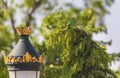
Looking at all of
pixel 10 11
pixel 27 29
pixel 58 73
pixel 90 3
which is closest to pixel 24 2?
pixel 10 11

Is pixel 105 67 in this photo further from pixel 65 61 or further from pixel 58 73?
→ pixel 58 73

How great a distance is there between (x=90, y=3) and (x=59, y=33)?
23517mm

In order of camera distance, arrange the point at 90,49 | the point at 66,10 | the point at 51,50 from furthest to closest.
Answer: the point at 66,10, the point at 51,50, the point at 90,49

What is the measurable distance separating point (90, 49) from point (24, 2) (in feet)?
78.2

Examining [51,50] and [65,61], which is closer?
[65,61]

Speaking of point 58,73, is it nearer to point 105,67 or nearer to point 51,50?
point 51,50

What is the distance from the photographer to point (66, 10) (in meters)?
34.4

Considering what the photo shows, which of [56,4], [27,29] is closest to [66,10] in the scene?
[56,4]

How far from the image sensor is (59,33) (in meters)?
11.2

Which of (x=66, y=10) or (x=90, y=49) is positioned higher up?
(x=66, y=10)

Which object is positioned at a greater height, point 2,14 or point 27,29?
point 2,14

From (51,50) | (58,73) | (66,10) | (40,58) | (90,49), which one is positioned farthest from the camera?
(66,10)

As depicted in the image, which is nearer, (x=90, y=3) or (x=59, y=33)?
(x=59, y=33)

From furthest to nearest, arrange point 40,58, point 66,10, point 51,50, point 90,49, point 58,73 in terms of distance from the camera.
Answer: point 66,10, point 58,73, point 51,50, point 90,49, point 40,58
